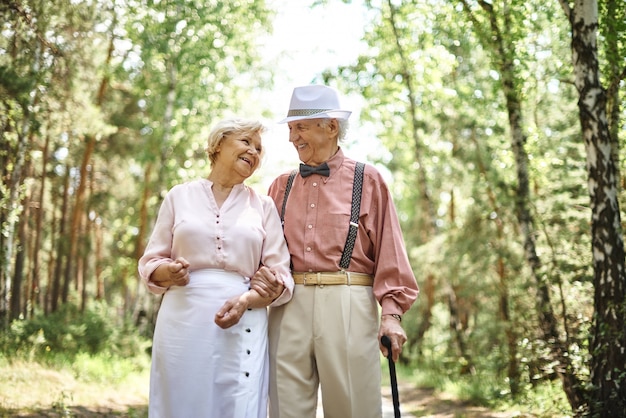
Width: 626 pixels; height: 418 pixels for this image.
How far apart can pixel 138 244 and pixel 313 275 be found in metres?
14.0

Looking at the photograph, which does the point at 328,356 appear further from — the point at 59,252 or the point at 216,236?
the point at 59,252

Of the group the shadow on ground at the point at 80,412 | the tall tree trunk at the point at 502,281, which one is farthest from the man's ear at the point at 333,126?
the tall tree trunk at the point at 502,281

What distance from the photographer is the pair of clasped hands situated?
3115 mm

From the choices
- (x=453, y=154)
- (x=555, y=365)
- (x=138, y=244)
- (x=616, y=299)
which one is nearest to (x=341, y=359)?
(x=616, y=299)

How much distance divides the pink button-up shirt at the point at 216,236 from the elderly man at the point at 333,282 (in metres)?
0.15

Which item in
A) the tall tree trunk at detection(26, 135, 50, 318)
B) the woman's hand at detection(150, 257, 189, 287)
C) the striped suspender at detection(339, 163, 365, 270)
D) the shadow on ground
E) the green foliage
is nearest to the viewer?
the woman's hand at detection(150, 257, 189, 287)

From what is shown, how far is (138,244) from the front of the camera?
54.5ft

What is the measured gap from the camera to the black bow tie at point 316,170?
11.6 ft

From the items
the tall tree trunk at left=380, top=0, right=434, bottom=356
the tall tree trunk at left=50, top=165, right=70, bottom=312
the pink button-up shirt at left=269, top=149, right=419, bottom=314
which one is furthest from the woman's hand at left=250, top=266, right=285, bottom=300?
the tall tree trunk at left=50, top=165, right=70, bottom=312

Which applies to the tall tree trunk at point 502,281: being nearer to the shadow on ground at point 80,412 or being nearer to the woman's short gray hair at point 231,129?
the shadow on ground at point 80,412

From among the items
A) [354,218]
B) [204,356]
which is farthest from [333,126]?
[204,356]

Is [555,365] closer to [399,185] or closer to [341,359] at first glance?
[341,359]

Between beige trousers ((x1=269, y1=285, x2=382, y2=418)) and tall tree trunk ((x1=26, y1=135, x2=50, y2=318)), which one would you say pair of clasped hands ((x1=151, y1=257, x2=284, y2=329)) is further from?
tall tree trunk ((x1=26, y1=135, x2=50, y2=318))

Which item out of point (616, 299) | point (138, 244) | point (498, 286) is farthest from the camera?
point (138, 244)
